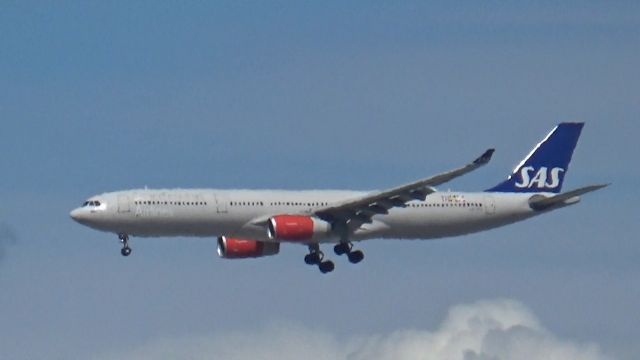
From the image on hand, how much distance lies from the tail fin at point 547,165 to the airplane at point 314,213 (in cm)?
21

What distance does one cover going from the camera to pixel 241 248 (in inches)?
5600

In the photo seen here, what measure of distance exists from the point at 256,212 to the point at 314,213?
14.2 ft

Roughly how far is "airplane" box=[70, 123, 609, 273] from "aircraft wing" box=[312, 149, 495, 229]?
0.07 metres

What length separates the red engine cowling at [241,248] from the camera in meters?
142

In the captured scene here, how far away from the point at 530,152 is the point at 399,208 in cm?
1688

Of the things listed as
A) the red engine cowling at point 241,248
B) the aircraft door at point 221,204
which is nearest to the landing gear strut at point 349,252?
the red engine cowling at point 241,248

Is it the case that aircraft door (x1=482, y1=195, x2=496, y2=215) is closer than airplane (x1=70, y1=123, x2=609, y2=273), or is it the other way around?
airplane (x1=70, y1=123, x2=609, y2=273)

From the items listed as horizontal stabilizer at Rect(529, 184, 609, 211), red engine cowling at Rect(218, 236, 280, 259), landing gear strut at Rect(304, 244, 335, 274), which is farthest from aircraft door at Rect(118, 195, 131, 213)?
horizontal stabilizer at Rect(529, 184, 609, 211)

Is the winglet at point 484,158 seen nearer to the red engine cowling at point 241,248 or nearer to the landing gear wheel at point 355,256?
the landing gear wheel at point 355,256

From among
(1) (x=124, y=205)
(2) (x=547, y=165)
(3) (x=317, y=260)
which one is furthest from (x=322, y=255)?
(2) (x=547, y=165)

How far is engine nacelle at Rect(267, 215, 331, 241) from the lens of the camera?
438 feet

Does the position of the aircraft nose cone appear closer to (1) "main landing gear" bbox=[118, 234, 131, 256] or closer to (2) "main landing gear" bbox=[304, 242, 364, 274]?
(1) "main landing gear" bbox=[118, 234, 131, 256]

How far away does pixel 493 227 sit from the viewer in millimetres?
144500

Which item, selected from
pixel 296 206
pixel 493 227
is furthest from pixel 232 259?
pixel 493 227
